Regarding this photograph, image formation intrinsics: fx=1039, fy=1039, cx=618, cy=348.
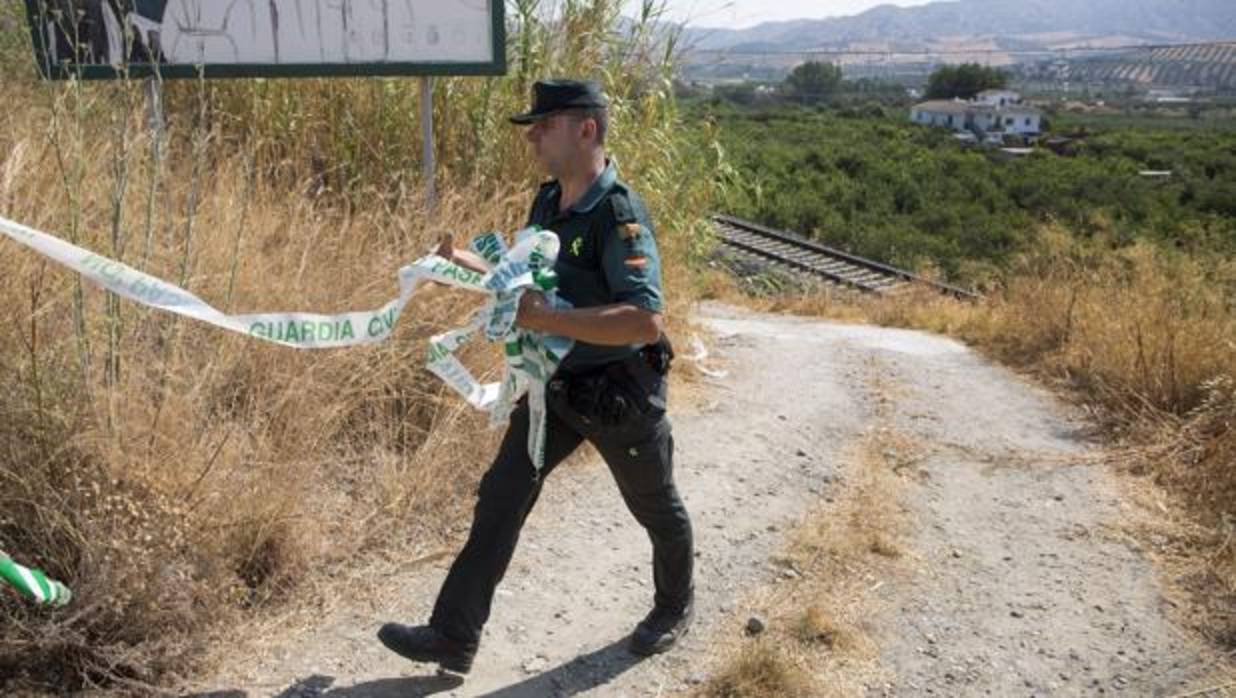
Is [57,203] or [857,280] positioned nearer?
[57,203]

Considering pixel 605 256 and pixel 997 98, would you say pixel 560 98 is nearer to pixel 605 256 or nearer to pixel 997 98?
pixel 605 256

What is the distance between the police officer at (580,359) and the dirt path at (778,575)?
37 centimetres

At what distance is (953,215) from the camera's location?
155 ft

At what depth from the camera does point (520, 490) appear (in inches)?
119

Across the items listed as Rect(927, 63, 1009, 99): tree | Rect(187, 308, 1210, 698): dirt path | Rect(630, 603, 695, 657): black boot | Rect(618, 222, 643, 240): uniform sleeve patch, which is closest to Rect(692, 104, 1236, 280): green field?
Rect(187, 308, 1210, 698): dirt path

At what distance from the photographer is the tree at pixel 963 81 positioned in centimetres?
10881

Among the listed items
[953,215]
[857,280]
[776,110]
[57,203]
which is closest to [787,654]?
[57,203]

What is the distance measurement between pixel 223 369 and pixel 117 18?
7.88 ft

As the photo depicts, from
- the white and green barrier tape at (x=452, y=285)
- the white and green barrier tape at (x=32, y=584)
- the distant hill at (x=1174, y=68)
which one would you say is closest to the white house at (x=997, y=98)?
the distant hill at (x=1174, y=68)

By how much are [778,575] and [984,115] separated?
91.7 m

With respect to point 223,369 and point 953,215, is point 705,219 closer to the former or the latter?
point 223,369

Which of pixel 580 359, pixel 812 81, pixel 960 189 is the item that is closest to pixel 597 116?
pixel 580 359

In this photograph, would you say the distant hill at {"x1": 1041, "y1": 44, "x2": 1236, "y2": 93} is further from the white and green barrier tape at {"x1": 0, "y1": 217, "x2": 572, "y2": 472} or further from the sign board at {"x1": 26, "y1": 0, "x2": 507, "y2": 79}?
the white and green barrier tape at {"x1": 0, "y1": 217, "x2": 572, "y2": 472}

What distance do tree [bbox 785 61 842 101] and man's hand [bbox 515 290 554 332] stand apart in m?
85.0
